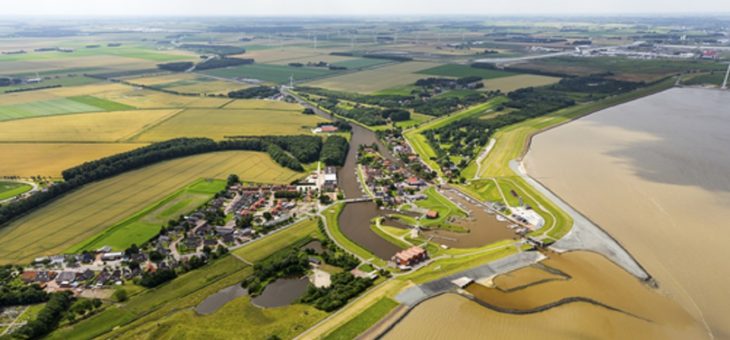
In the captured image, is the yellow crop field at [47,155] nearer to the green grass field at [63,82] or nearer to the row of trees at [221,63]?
the green grass field at [63,82]

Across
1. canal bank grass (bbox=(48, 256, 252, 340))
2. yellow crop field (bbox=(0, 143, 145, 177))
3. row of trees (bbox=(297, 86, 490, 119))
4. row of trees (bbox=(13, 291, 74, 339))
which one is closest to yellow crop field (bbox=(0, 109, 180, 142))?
yellow crop field (bbox=(0, 143, 145, 177))

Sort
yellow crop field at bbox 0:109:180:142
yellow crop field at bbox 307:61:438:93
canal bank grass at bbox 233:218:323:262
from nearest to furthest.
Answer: canal bank grass at bbox 233:218:323:262, yellow crop field at bbox 0:109:180:142, yellow crop field at bbox 307:61:438:93

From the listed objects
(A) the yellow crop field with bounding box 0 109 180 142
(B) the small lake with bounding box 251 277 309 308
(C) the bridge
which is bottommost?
(B) the small lake with bounding box 251 277 309 308

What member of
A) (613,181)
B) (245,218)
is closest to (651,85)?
(613,181)

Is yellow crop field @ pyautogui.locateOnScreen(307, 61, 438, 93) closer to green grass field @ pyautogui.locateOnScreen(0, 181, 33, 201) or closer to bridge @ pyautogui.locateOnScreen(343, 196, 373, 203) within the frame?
bridge @ pyautogui.locateOnScreen(343, 196, 373, 203)

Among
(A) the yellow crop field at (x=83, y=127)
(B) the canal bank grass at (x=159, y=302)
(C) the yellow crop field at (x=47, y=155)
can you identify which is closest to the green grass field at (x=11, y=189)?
(C) the yellow crop field at (x=47, y=155)

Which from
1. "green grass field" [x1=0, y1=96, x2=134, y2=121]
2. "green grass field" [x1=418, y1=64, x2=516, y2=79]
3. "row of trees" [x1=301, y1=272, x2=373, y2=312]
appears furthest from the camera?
"green grass field" [x1=418, y1=64, x2=516, y2=79]
